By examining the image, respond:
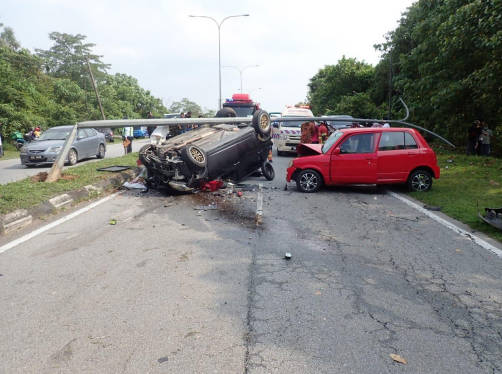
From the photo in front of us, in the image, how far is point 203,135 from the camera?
10148 millimetres

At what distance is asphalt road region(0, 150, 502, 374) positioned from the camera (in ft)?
9.40

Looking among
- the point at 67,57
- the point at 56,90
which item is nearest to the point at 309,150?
the point at 56,90

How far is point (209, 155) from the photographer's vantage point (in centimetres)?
928

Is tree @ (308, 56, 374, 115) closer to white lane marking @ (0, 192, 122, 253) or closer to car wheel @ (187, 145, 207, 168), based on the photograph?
car wheel @ (187, 145, 207, 168)

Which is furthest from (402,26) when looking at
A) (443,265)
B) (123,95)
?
(123,95)

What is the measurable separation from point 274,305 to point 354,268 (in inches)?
55.4

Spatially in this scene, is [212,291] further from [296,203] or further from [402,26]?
[402,26]

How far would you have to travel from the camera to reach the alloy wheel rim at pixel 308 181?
9852 millimetres

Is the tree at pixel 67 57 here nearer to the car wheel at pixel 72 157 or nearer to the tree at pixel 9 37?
the tree at pixel 9 37

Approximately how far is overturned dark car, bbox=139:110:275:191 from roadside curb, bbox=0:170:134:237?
48.4 inches

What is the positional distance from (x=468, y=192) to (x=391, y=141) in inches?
88.7

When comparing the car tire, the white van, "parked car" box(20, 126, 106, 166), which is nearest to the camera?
the car tire

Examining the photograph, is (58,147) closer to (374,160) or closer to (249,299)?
(374,160)

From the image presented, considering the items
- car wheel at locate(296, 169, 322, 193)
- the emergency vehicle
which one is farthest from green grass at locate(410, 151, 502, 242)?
the emergency vehicle
